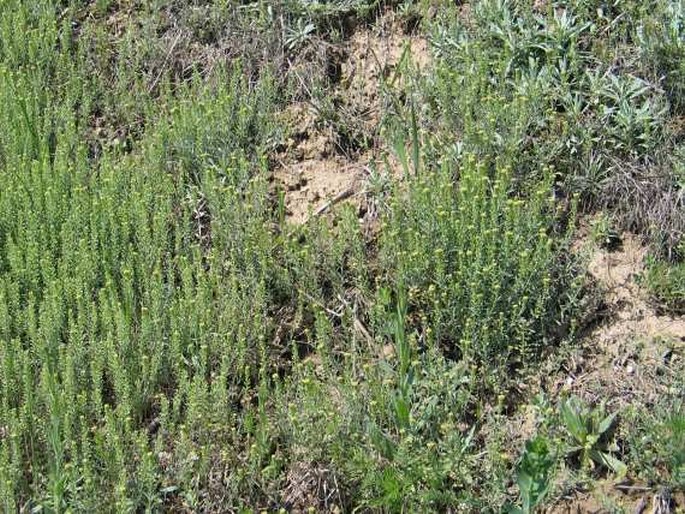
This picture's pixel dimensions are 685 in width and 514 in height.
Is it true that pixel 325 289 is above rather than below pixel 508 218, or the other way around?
below

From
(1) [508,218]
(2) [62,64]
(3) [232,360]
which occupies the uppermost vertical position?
(2) [62,64]

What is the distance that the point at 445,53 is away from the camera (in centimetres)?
642

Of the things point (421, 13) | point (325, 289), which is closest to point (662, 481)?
point (325, 289)

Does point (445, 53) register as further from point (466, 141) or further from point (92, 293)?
point (92, 293)

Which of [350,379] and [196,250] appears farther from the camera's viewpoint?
[196,250]

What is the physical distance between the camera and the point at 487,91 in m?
6.02

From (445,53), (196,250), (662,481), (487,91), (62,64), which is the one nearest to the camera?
(662,481)

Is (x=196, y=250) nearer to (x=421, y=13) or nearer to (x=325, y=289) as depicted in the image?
(x=325, y=289)

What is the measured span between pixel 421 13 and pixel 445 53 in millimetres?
444

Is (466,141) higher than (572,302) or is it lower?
higher

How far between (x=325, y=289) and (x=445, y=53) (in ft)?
5.66

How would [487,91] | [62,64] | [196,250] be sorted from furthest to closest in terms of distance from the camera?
1. [62,64]
2. [487,91]
3. [196,250]

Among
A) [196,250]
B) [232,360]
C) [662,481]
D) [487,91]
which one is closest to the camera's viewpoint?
[662,481]

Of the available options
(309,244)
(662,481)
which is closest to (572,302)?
(662,481)
